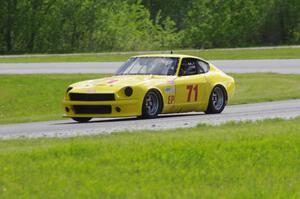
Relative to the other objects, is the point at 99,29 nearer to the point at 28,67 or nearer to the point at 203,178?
the point at 28,67

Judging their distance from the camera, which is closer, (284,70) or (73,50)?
(284,70)

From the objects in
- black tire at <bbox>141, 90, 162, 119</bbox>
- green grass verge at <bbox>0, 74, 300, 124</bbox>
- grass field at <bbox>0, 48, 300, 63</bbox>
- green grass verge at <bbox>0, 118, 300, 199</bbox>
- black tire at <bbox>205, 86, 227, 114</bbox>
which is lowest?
grass field at <bbox>0, 48, 300, 63</bbox>

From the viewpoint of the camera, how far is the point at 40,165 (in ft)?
34.3

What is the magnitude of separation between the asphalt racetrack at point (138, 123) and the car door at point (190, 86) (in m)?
0.27

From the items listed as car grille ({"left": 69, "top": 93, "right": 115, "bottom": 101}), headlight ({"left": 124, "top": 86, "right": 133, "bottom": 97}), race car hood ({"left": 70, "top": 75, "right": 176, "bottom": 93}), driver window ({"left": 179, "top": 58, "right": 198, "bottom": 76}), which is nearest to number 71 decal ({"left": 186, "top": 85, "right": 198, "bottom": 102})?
driver window ({"left": 179, "top": 58, "right": 198, "bottom": 76})

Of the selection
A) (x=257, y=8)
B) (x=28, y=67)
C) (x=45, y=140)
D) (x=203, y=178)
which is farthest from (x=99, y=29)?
(x=203, y=178)

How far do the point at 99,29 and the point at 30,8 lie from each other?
16.0 ft

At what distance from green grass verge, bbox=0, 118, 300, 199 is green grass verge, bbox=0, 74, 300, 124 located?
40.7ft

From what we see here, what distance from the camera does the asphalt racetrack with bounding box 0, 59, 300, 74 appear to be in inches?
1495

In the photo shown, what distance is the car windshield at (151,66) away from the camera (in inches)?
778

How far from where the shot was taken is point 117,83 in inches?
736

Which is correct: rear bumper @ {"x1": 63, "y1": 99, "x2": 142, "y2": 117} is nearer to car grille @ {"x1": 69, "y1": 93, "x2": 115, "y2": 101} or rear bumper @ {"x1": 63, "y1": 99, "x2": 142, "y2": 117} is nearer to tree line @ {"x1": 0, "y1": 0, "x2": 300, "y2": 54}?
car grille @ {"x1": 69, "y1": 93, "x2": 115, "y2": 101}

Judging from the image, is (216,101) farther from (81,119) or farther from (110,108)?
(81,119)

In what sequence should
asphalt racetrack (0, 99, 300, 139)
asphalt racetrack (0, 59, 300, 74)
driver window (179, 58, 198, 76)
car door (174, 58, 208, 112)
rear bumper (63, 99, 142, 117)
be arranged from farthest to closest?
asphalt racetrack (0, 59, 300, 74) < driver window (179, 58, 198, 76) < car door (174, 58, 208, 112) < rear bumper (63, 99, 142, 117) < asphalt racetrack (0, 99, 300, 139)
